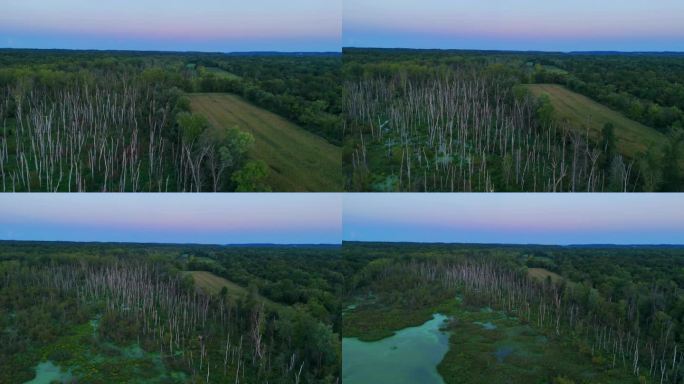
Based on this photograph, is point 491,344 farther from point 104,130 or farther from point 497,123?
point 104,130

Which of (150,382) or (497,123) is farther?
(497,123)

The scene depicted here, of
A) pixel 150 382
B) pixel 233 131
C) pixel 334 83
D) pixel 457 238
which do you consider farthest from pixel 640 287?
pixel 150 382

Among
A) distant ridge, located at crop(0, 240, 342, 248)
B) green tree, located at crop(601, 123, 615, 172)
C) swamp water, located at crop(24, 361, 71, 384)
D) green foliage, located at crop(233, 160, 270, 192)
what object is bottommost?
swamp water, located at crop(24, 361, 71, 384)

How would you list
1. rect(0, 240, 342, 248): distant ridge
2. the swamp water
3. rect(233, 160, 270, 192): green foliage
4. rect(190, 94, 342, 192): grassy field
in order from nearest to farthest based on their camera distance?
the swamp water → rect(233, 160, 270, 192): green foliage → rect(190, 94, 342, 192): grassy field → rect(0, 240, 342, 248): distant ridge

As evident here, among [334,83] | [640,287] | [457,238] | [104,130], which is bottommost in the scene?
[640,287]

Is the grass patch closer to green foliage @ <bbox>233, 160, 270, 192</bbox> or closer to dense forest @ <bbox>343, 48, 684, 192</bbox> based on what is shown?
dense forest @ <bbox>343, 48, 684, 192</bbox>

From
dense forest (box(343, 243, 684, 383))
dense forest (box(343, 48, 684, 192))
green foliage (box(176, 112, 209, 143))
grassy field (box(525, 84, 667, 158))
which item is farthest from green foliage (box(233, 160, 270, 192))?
grassy field (box(525, 84, 667, 158))

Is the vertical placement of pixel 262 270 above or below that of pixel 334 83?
below
